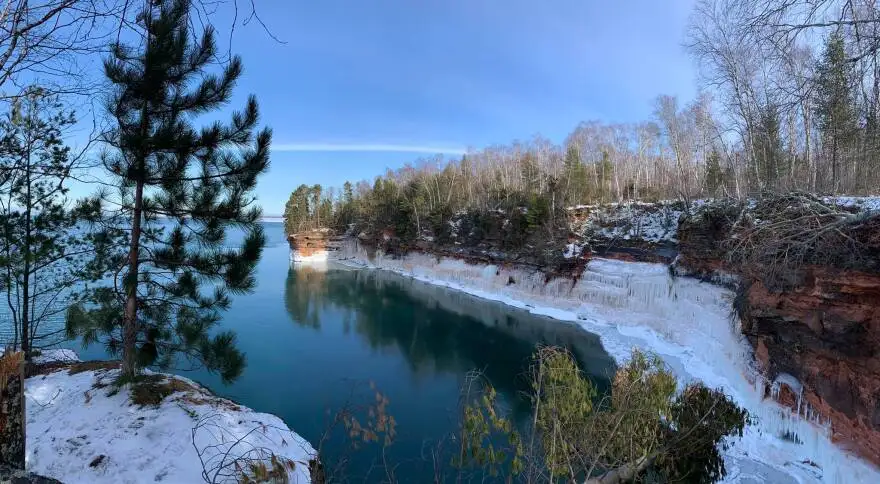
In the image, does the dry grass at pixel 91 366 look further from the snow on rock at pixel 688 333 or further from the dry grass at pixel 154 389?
the snow on rock at pixel 688 333

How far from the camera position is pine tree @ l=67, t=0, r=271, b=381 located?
16.9ft

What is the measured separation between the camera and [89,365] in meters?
6.86

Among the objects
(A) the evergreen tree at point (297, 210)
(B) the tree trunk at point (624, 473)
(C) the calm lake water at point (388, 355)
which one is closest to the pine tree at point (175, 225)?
(C) the calm lake water at point (388, 355)

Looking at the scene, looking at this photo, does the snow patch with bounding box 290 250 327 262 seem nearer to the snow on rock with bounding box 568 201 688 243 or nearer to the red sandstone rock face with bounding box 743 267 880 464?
the snow on rock with bounding box 568 201 688 243

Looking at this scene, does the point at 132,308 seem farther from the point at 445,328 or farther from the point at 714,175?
the point at 714,175

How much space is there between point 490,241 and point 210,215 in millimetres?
23570

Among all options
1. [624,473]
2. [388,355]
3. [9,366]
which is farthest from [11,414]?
[388,355]

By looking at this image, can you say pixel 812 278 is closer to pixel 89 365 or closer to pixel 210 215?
pixel 210 215

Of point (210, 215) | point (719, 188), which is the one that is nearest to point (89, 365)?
point (210, 215)

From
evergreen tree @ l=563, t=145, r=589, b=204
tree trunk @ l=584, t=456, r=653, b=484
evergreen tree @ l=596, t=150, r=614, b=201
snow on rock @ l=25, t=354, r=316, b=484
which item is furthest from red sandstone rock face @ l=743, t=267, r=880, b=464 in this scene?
evergreen tree @ l=596, t=150, r=614, b=201

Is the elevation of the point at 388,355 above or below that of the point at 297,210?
below

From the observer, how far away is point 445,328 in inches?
766

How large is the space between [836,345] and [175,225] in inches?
438

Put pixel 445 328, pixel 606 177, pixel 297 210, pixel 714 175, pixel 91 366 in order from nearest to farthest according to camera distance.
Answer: pixel 91 366, pixel 445 328, pixel 714 175, pixel 606 177, pixel 297 210
